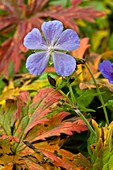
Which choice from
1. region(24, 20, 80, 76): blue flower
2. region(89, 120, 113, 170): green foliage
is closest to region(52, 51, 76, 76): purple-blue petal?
region(24, 20, 80, 76): blue flower

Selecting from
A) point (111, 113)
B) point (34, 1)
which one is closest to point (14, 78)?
point (34, 1)

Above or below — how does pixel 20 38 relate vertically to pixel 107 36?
above

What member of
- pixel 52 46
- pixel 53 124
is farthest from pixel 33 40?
pixel 53 124

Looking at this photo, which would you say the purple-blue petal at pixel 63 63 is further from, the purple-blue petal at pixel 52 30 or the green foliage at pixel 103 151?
the green foliage at pixel 103 151

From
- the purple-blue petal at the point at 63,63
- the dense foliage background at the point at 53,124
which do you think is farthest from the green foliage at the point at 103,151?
the purple-blue petal at the point at 63,63

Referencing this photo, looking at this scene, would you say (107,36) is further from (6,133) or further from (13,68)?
(6,133)

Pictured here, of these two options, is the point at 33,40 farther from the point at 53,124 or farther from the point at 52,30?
the point at 53,124
